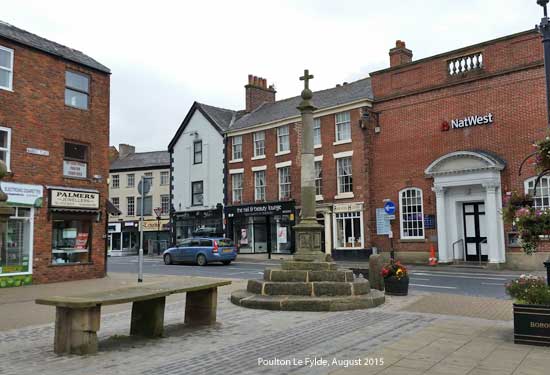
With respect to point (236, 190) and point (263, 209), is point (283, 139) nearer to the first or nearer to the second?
point (263, 209)

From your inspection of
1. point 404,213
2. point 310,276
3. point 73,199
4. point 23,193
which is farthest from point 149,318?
point 404,213

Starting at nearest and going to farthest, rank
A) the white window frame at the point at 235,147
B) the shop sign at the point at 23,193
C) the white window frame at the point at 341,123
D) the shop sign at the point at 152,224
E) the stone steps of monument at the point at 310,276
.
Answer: the stone steps of monument at the point at 310,276
the shop sign at the point at 23,193
the white window frame at the point at 341,123
the white window frame at the point at 235,147
the shop sign at the point at 152,224

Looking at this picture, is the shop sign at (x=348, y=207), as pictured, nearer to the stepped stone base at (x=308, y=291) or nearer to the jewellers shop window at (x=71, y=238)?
the jewellers shop window at (x=71, y=238)

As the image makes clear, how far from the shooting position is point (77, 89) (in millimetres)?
18344

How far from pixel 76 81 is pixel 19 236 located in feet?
19.4

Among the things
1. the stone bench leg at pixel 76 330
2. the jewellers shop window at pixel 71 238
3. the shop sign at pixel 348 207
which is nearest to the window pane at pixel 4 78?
the jewellers shop window at pixel 71 238

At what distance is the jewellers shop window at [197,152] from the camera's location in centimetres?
3603

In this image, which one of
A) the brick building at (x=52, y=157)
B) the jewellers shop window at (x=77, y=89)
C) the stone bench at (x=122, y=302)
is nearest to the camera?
the stone bench at (x=122, y=302)

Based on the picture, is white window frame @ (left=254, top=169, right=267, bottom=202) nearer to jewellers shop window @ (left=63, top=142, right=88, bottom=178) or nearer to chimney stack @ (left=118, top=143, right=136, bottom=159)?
jewellers shop window @ (left=63, top=142, right=88, bottom=178)

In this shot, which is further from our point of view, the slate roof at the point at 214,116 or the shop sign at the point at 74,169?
the slate roof at the point at 214,116

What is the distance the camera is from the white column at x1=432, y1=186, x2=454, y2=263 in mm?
22859

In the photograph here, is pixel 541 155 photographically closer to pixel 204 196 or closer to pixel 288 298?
pixel 288 298

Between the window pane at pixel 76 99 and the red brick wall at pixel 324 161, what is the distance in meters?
13.9

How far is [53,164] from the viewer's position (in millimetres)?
17078
